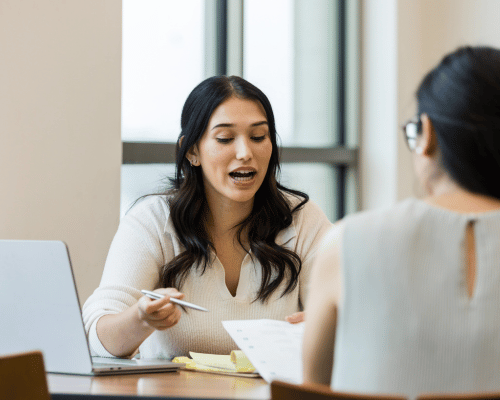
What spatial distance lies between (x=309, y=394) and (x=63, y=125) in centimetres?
176

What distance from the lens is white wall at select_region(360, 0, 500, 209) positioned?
3.91 meters

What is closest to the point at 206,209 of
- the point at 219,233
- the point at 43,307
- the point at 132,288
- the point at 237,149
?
the point at 219,233

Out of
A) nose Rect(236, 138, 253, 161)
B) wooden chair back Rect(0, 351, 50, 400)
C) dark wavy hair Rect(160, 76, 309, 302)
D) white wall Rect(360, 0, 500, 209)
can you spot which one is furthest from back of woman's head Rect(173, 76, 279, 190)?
white wall Rect(360, 0, 500, 209)

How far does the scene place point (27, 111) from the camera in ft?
7.27

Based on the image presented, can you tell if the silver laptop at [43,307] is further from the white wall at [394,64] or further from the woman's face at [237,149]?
the white wall at [394,64]

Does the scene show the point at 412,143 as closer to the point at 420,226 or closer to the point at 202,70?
the point at 420,226

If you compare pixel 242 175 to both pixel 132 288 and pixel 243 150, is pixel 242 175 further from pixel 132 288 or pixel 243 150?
pixel 132 288

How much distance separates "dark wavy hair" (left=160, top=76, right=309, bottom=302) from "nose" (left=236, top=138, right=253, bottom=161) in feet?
0.41

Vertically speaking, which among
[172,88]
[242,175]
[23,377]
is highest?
[172,88]

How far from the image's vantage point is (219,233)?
204cm

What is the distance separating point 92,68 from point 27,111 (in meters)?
0.35

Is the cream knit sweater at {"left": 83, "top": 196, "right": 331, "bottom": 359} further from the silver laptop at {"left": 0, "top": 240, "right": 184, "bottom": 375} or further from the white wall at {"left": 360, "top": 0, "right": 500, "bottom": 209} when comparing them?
the white wall at {"left": 360, "top": 0, "right": 500, "bottom": 209}

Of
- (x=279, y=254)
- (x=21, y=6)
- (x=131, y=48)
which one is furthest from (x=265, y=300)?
(x=131, y=48)

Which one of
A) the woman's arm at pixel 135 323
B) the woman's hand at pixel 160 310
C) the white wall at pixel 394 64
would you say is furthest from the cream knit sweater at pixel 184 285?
the white wall at pixel 394 64
